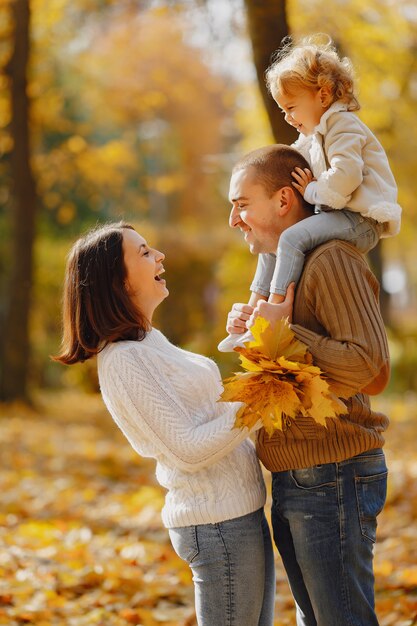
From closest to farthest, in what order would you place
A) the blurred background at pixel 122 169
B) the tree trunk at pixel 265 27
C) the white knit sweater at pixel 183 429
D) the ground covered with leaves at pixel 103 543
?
the white knit sweater at pixel 183 429, the ground covered with leaves at pixel 103 543, the tree trunk at pixel 265 27, the blurred background at pixel 122 169

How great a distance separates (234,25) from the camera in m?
7.15

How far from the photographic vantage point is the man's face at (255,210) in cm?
260

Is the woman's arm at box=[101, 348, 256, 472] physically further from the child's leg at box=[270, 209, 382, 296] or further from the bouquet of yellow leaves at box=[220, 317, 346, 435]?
the child's leg at box=[270, 209, 382, 296]

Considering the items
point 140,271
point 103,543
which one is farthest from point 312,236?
point 103,543

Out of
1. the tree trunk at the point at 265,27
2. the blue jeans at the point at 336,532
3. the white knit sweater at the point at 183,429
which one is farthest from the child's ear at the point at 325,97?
the tree trunk at the point at 265,27

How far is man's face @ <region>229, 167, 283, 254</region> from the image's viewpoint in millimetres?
2600

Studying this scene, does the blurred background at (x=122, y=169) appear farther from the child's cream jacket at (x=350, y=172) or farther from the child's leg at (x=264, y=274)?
the child's cream jacket at (x=350, y=172)

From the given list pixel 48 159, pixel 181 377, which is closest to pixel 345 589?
pixel 181 377

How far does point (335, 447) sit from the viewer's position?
97.3 inches

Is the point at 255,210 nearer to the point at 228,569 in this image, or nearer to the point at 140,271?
the point at 140,271

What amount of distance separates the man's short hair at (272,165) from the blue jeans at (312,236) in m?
0.14

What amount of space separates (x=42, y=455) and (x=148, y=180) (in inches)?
192

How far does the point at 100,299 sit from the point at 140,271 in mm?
156

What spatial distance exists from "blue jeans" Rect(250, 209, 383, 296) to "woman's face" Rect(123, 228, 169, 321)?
0.44m
